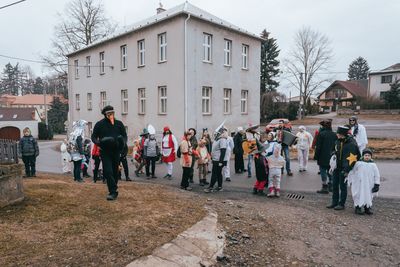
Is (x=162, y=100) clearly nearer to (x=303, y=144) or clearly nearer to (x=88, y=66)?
(x=88, y=66)

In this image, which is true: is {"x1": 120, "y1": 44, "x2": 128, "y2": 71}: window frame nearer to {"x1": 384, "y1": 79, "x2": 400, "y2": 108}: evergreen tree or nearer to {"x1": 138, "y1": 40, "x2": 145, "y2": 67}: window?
{"x1": 138, "y1": 40, "x2": 145, "y2": 67}: window

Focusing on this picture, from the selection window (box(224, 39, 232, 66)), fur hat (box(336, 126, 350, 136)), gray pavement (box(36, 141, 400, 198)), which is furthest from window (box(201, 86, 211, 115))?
fur hat (box(336, 126, 350, 136))

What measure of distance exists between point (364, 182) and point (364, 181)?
0.10 ft

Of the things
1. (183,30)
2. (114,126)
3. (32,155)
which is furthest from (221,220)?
(183,30)

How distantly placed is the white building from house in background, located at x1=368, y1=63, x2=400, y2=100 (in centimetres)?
4315

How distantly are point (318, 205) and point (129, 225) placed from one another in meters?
4.68

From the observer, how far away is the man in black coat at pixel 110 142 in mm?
6118

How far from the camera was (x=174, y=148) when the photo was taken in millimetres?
11297

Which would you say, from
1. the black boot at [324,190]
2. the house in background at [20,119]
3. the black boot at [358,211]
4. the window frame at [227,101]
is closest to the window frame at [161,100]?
the window frame at [227,101]

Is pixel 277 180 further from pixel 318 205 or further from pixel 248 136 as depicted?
pixel 248 136

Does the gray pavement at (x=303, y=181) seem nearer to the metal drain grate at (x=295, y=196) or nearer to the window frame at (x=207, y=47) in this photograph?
the metal drain grate at (x=295, y=196)

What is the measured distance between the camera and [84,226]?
4.87m

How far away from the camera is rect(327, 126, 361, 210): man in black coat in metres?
6.82

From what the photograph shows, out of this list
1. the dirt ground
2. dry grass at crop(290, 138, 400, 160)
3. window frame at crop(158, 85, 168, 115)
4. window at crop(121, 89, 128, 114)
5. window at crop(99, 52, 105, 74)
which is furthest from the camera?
window at crop(99, 52, 105, 74)
